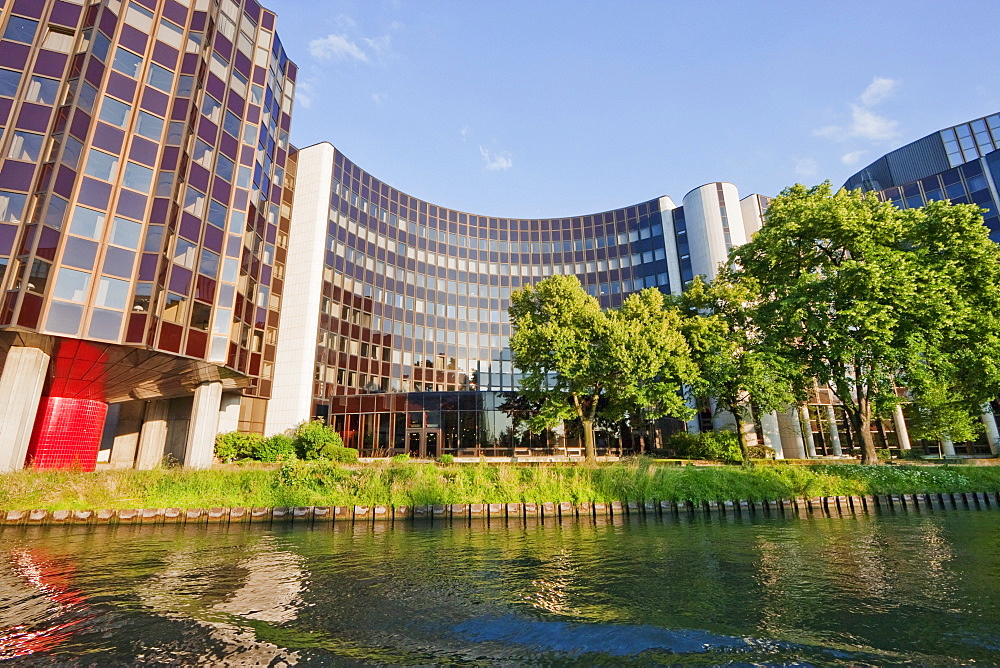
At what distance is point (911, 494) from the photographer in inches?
936

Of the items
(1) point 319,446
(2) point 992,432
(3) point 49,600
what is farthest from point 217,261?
(2) point 992,432

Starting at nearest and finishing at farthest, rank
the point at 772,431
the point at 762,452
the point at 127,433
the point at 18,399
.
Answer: the point at 18,399, the point at 127,433, the point at 762,452, the point at 772,431

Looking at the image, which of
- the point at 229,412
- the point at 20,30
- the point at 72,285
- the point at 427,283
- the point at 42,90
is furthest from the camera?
the point at 427,283

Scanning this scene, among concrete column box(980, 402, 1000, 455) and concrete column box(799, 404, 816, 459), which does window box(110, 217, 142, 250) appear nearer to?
concrete column box(799, 404, 816, 459)

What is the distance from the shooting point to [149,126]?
92.7ft

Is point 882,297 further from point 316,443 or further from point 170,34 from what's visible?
point 170,34

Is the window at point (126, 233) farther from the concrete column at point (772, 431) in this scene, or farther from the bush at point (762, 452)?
the concrete column at point (772, 431)

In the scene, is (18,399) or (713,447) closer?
(18,399)

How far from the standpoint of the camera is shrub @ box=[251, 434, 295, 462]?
37.1m

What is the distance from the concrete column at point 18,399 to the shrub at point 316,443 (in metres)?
19.0

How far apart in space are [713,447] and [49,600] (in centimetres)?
4029

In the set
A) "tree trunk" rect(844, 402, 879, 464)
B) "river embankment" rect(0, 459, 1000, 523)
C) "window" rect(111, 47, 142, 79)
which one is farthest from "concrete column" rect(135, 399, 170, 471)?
"tree trunk" rect(844, 402, 879, 464)

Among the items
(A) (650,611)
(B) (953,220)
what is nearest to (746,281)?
(B) (953,220)

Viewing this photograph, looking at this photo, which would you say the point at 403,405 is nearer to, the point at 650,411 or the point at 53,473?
the point at 650,411
